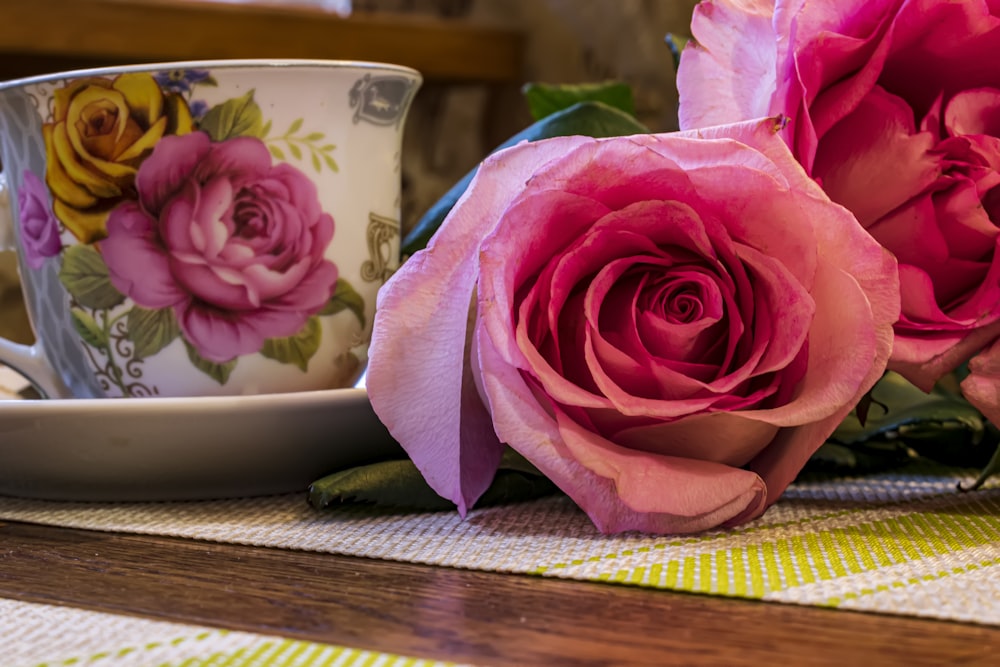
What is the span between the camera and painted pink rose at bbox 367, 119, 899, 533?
1.05 ft

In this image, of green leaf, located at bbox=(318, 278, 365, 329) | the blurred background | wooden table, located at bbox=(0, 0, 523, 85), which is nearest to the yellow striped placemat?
green leaf, located at bbox=(318, 278, 365, 329)

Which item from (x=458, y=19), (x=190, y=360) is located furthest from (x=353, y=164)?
(x=458, y=19)

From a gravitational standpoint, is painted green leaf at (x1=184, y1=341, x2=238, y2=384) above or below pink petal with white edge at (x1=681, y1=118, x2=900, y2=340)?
below

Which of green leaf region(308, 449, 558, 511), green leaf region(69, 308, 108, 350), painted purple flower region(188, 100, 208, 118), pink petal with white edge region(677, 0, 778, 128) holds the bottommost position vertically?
green leaf region(308, 449, 558, 511)

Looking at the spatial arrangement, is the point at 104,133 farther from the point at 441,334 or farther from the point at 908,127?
the point at 908,127

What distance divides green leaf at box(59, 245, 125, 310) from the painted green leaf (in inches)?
1.4

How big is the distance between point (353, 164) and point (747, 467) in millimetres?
208

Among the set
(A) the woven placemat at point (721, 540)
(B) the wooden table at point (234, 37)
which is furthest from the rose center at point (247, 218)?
(B) the wooden table at point (234, 37)

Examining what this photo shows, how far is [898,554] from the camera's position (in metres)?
0.31

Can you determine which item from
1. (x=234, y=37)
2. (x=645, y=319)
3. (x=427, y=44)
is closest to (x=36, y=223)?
(x=645, y=319)

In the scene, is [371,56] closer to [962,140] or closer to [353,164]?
[353,164]

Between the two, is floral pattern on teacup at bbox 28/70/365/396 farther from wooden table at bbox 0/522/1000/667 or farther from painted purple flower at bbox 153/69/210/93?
wooden table at bbox 0/522/1000/667

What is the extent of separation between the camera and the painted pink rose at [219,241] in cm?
42

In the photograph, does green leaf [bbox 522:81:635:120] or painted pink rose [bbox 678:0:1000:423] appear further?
green leaf [bbox 522:81:635:120]
